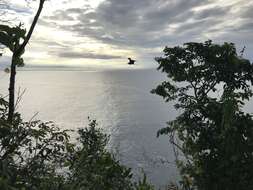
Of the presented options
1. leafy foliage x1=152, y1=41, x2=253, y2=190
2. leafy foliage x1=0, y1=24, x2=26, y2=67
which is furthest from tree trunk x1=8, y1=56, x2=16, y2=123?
leafy foliage x1=152, y1=41, x2=253, y2=190

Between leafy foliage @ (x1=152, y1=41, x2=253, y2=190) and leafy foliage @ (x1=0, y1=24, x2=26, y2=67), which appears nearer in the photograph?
leafy foliage @ (x1=0, y1=24, x2=26, y2=67)

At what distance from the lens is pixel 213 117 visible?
1374cm

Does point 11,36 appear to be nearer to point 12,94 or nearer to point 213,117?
point 12,94

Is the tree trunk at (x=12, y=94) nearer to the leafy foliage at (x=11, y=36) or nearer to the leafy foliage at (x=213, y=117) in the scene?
the leafy foliage at (x=11, y=36)

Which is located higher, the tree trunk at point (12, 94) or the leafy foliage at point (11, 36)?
the leafy foliage at point (11, 36)

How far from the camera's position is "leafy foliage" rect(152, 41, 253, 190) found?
1266 centimetres

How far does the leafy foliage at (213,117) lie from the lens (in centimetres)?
1266

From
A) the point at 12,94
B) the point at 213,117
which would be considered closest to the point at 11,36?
the point at 12,94

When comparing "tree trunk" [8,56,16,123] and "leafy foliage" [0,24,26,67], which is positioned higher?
"leafy foliage" [0,24,26,67]

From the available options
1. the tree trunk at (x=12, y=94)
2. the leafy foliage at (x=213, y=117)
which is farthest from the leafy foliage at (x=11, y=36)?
the leafy foliage at (x=213, y=117)

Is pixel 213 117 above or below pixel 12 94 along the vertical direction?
below

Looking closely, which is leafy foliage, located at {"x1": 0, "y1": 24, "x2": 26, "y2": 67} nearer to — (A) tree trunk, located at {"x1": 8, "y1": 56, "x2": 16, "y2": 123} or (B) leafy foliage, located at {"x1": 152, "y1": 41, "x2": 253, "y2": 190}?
(A) tree trunk, located at {"x1": 8, "y1": 56, "x2": 16, "y2": 123}

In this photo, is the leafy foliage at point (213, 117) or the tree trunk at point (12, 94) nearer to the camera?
the tree trunk at point (12, 94)

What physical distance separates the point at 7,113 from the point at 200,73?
1023 cm
